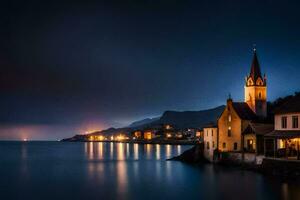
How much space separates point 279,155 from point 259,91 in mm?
19916

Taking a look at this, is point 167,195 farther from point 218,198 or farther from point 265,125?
point 265,125

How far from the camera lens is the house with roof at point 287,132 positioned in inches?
2127

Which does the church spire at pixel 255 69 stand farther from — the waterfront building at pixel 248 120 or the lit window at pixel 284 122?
the lit window at pixel 284 122

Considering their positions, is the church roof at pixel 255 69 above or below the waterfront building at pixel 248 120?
above

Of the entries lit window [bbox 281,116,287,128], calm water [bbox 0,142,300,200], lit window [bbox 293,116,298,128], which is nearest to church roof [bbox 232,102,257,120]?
calm water [bbox 0,142,300,200]

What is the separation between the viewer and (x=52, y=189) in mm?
50062

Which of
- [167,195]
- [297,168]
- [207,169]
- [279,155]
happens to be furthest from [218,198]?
[207,169]

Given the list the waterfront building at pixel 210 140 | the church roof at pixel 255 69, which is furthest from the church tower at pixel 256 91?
the waterfront building at pixel 210 140

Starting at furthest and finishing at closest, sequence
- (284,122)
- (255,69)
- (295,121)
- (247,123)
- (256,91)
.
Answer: (255,69), (256,91), (247,123), (284,122), (295,121)

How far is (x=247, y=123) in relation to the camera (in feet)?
220

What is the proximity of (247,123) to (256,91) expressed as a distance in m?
7.96

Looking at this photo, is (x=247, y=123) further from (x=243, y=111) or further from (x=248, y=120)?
(x=243, y=111)

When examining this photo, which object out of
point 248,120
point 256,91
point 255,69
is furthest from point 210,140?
point 255,69

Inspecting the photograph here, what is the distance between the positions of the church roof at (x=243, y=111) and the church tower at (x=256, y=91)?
1.60m
